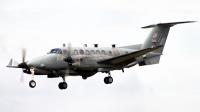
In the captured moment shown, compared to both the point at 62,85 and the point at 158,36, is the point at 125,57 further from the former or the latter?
the point at 158,36

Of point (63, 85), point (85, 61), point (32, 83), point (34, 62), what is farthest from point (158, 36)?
point (32, 83)

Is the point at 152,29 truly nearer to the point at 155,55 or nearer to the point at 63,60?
the point at 155,55

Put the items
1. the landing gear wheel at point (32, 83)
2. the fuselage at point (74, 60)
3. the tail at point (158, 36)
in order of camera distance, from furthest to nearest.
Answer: the tail at point (158, 36)
the fuselage at point (74, 60)
the landing gear wheel at point (32, 83)

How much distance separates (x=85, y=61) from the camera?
5531 cm

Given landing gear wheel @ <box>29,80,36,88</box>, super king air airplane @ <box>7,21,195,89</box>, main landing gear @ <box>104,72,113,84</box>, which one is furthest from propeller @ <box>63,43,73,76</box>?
main landing gear @ <box>104,72,113,84</box>

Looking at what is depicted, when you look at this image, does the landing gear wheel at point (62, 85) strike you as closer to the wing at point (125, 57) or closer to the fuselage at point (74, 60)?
the fuselage at point (74, 60)

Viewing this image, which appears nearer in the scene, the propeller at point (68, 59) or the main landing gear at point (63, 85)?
the propeller at point (68, 59)

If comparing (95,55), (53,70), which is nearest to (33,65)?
(53,70)

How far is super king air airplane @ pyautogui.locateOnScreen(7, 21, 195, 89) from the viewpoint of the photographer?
53.9 m

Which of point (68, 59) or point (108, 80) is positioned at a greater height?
point (68, 59)

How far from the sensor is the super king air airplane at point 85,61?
5394 cm

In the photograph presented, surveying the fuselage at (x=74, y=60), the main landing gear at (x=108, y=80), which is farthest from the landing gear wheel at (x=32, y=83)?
the main landing gear at (x=108, y=80)

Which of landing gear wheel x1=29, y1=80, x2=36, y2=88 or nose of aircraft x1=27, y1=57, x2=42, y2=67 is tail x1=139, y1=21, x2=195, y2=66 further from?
landing gear wheel x1=29, y1=80, x2=36, y2=88

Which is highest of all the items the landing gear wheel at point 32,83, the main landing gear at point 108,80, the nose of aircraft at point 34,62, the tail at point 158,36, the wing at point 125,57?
the tail at point 158,36
